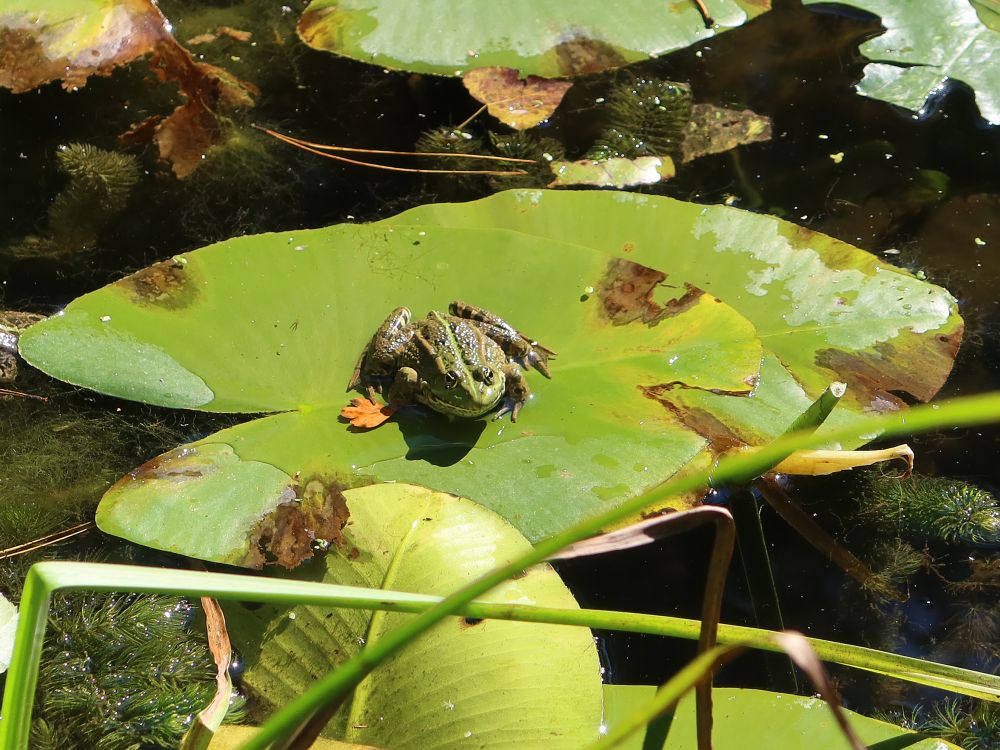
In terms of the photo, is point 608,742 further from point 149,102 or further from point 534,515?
point 149,102

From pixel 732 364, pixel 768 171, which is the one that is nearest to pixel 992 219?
pixel 768 171

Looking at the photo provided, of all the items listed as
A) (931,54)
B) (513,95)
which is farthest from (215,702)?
(931,54)

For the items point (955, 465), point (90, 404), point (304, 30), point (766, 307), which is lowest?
point (955, 465)

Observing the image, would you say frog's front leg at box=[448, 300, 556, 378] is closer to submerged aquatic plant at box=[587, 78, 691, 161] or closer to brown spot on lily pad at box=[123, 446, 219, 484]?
brown spot on lily pad at box=[123, 446, 219, 484]

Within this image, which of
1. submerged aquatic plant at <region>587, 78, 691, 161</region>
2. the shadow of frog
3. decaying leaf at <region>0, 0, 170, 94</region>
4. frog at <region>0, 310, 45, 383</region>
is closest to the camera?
the shadow of frog

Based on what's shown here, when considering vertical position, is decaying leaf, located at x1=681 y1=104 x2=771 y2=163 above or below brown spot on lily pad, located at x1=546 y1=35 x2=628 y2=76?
below

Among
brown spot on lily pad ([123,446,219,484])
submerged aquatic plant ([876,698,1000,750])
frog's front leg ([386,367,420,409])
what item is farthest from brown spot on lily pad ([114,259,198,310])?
submerged aquatic plant ([876,698,1000,750])

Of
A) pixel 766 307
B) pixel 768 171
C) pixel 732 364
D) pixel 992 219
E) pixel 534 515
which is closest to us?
pixel 534 515
